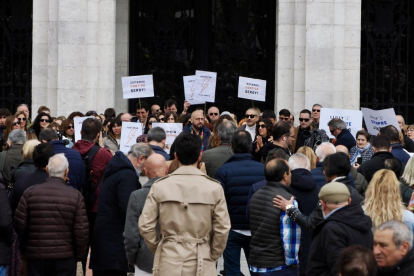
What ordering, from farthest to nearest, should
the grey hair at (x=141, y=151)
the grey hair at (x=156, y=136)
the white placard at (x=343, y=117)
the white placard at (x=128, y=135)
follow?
the white placard at (x=343, y=117)
the white placard at (x=128, y=135)
the grey hair at (x=156, y=136)
the grey hair at (x=141, y=151)

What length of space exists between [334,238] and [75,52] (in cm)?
1282

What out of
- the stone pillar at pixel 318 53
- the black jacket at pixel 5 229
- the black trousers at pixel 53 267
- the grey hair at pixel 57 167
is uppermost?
the stone pillar at pixel 318 53

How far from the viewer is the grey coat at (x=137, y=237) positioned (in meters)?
8.15

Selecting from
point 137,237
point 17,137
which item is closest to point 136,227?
point 137,237

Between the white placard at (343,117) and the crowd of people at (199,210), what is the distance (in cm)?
334

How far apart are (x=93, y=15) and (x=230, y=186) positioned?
32.9 ft

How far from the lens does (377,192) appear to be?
311 inches

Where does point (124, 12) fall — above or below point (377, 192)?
above

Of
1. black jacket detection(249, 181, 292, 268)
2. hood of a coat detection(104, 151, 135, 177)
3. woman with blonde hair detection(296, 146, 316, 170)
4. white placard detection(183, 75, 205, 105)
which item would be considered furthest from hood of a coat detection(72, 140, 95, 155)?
white placard detection(183, 75, 205, 105)

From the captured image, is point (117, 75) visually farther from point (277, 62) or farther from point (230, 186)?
point (230, 186)

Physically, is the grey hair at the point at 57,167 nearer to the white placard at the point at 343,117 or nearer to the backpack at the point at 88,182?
the backpack at the point at 88,182

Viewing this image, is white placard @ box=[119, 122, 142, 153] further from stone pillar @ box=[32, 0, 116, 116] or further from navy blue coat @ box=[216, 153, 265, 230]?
stone pillar @ box=[32, 0, 116, 116]

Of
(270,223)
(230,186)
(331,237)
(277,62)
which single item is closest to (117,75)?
(277,62)

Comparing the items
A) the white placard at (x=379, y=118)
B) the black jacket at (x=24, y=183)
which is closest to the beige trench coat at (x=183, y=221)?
the black jacket at (x=24, y=183)
